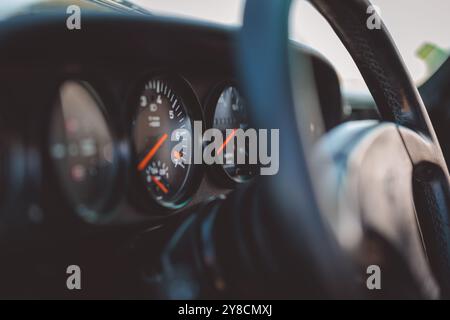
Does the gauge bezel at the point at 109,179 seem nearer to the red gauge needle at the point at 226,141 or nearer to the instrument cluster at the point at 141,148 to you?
the instrument cluster at the point at 141,148

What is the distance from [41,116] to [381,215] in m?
0.55

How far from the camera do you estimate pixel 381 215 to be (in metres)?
0.73

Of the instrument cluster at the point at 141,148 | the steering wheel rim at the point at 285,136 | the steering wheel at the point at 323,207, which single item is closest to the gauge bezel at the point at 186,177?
the instrument cluster at the point at 141,148

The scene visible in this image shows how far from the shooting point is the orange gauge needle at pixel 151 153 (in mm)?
1168

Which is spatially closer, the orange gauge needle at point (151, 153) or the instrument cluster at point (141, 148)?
the instrument cluster at point (141, 148)

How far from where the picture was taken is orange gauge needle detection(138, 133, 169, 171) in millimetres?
1168

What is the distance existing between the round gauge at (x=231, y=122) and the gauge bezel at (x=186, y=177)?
3.0 inches

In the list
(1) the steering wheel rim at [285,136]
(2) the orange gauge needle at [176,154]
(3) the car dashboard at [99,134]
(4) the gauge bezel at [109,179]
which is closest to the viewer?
(1) the steering wheel rim at [285,136]

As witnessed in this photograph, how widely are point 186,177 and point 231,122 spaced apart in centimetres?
26

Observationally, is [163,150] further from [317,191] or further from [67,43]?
[317,191]

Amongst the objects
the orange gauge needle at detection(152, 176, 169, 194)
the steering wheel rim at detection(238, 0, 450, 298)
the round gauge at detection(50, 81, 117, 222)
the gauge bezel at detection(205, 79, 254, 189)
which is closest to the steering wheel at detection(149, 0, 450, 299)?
the steering wheel rim at detection(238, 0, 450, 298)

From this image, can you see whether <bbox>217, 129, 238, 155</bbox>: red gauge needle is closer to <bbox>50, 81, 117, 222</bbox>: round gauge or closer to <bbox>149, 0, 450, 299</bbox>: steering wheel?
<bbox>50, 81, 117, 222</bbox>: round gauge

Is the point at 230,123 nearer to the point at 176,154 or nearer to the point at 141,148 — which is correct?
the point at 176,154
